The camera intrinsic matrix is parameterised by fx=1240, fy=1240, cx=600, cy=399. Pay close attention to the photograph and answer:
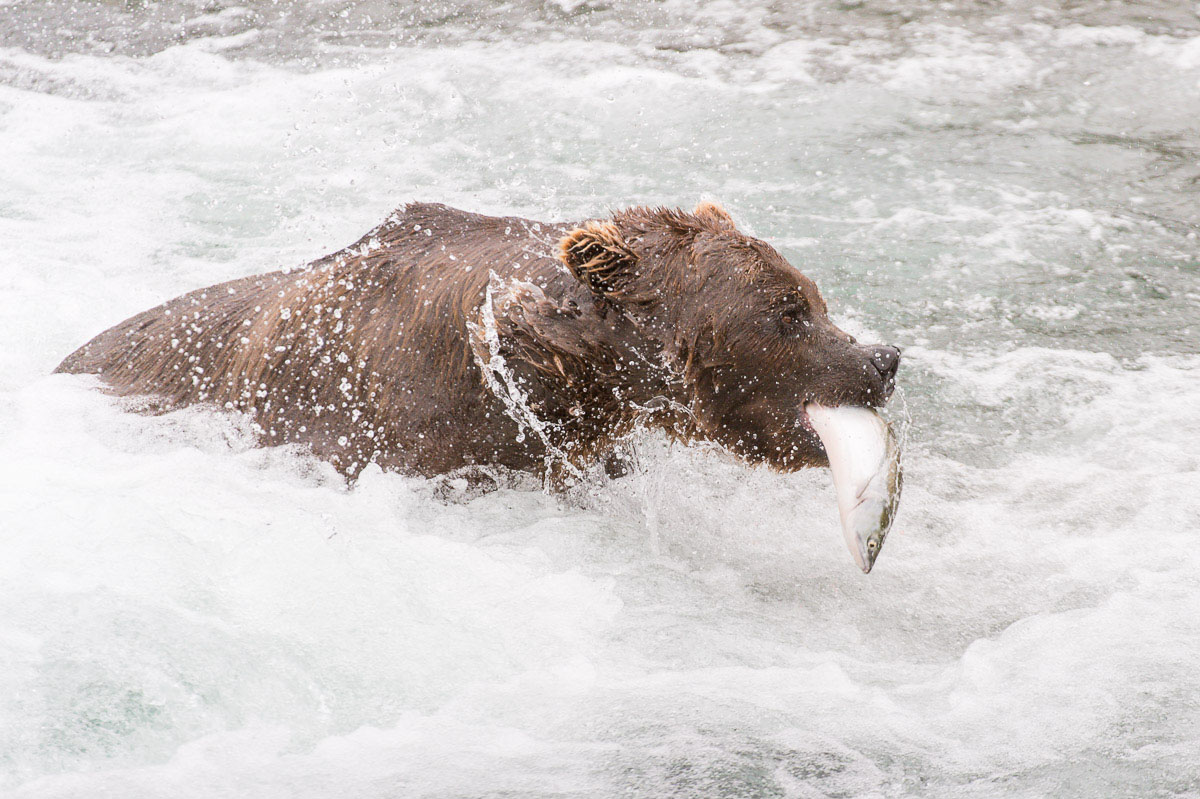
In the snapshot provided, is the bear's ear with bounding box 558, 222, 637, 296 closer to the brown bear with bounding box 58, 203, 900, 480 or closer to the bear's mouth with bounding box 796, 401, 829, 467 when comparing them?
the brown bear with bounding box 58, 203, 900, 480

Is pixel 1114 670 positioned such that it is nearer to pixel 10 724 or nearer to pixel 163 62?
pixel 10 724

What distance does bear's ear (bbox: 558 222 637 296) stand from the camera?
13.2ft

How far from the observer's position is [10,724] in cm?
346

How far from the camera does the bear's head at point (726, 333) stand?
12.9 ft

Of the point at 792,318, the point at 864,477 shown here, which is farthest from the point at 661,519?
the point at 864,477

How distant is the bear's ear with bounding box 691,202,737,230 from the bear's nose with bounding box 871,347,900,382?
2.39 ft

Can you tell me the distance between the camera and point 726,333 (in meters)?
3.97

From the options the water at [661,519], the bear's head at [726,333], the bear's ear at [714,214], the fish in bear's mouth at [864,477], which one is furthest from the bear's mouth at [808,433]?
the bear's ear at [714,214]

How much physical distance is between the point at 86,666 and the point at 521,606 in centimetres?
136

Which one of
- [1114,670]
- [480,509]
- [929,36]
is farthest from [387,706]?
[929,36]

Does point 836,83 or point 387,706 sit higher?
point 836,83

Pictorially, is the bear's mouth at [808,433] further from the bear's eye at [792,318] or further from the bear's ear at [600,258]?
the bear's ear at [600,258]

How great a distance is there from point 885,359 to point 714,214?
34.9 inches

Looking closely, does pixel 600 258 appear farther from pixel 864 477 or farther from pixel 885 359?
pixel 864 477
